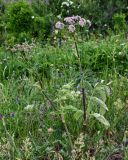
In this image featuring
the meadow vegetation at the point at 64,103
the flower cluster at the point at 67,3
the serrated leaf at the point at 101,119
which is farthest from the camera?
the flower cluster at the point at 67,3

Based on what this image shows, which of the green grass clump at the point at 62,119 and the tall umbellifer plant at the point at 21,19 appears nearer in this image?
the green grass clump at the point at 62,119

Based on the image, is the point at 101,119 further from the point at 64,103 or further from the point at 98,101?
the point at 64,103

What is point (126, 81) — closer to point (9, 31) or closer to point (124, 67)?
point (124, 67)

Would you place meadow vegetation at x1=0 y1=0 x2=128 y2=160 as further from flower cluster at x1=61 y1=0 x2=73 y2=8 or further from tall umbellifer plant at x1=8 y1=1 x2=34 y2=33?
flower cluster at x1=61 y1=0 x2=73 y2=8

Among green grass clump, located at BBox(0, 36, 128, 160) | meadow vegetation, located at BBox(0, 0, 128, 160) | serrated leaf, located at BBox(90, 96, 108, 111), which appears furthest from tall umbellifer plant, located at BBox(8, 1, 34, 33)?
serrated leaf, located at BBox(90, 96, 108, 111)

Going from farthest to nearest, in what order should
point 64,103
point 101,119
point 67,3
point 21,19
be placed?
point 67,3, point 21,19, point 64,103, point 101,119

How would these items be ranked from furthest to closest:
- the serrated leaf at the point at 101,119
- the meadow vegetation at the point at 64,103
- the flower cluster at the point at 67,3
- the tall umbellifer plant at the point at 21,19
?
1. the flower cluster at the point at 67,3
2. the tall umbellifer plant at the point at 21,19
3. the meadow vegetation at the point at 64,103
4. the serrated leaf at the point at 101,119

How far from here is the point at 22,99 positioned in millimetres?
3555

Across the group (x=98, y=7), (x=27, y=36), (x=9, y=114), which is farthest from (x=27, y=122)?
(x=98, y=7)

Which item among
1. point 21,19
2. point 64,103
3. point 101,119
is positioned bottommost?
point 21,19

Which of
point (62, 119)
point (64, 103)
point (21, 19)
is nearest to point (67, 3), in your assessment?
point (21, 19)

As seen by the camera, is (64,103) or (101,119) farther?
(64,103)

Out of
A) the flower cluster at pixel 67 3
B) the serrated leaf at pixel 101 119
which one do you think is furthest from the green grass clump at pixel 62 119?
the flower cluster at pixel 67 3

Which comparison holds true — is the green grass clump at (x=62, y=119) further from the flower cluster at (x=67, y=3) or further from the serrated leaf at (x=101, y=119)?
the flower cluster at (x=67, y=3)
